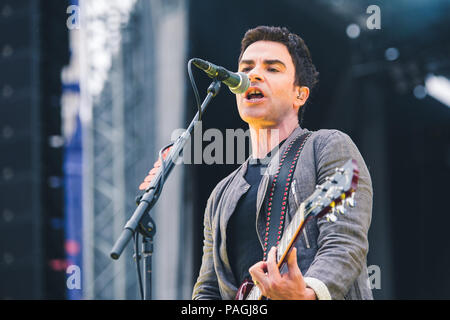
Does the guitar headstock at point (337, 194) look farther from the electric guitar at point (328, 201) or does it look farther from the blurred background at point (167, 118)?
the blurred background at point (167, 118)

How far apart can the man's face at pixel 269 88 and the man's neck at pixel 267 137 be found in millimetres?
25

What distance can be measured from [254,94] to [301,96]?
21cm

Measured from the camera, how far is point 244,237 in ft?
6.91

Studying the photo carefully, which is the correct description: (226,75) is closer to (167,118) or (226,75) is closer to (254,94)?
(254,94)

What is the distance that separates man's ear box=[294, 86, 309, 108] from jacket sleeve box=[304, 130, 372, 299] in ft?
1.26

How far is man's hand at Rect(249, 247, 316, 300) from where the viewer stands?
167 centimetres

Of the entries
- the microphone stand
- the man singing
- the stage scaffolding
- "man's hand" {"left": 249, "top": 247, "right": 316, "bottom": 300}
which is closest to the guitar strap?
the man singing

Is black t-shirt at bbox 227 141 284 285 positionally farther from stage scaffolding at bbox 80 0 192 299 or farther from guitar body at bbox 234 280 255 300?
stage scaffolding at bbox 80 0 192 299

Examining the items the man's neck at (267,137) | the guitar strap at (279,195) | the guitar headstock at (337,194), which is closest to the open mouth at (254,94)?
the man's neck at (267,137)

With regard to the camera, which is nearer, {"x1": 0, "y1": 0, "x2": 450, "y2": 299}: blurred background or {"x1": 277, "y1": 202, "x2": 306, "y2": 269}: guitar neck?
{"x1": 277, "y1": 202, "x2": 306, "y2": 269}: guitar neck

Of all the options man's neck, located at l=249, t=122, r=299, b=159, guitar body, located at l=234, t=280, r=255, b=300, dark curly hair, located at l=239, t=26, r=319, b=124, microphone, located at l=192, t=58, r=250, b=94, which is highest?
dark curly hair, located at l=239, t=26, r=319, b=124

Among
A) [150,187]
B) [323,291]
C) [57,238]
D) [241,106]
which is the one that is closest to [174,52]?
[57,238]
